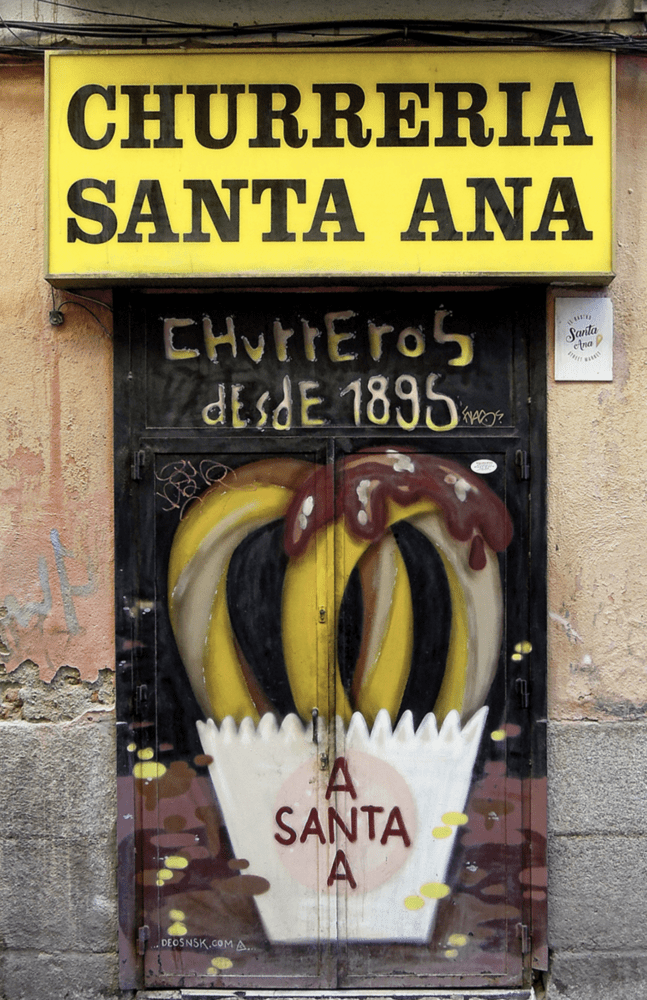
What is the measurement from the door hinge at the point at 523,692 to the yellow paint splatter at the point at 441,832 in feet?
2.23

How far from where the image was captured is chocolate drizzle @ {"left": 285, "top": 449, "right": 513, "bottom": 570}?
3.47m

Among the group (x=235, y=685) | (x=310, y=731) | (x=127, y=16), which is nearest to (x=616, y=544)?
(x=310, y=731)

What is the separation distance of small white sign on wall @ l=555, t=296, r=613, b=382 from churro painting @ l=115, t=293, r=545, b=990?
0.23 metres

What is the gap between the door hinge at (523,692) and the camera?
11.3ft

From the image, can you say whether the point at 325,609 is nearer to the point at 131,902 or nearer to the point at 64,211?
the point at 131,902

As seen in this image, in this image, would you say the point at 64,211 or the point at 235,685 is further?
the point at 235,685

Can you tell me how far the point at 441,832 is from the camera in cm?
346

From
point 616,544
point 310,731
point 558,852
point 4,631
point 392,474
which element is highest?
point 392,474

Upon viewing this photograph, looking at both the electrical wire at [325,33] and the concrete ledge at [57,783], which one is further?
the concrete ledge at [57,783]

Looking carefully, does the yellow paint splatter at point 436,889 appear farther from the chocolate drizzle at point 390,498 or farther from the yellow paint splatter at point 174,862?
the chocolate drizzle at point 390,498

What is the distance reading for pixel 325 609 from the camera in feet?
11.4

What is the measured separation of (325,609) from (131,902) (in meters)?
1.65

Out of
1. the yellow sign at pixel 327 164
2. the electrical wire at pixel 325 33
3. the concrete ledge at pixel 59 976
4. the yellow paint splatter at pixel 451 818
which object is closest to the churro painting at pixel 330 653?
the yellow paint splatter at pixel 451 818

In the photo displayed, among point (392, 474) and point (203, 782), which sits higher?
point (392, 474)
